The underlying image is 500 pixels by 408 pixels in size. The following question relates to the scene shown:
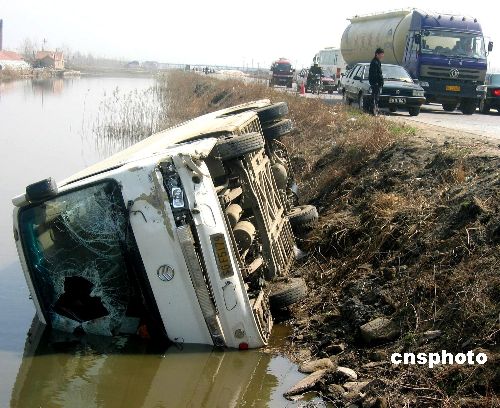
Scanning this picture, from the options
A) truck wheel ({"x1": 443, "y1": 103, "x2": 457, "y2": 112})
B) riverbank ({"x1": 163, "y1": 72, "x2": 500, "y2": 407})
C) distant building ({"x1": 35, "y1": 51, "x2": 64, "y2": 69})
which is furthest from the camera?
distant building ({"x1": 35, "y1": 51, "x2": 64, "y2": 69})

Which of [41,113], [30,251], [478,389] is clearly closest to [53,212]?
[30,251]

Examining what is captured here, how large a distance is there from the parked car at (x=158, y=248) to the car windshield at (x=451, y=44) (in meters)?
17.3

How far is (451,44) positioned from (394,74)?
155 inches

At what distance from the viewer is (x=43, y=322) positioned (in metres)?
6.21

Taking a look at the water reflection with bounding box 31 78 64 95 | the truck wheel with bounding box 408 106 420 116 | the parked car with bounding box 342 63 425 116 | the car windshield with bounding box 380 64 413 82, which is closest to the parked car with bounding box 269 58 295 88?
the water reflection with bounding box 31 78 64 95

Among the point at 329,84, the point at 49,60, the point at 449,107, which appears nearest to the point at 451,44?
the point at 449,107

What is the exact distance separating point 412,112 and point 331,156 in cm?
763

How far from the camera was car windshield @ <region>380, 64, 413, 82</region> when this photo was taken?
766 inches

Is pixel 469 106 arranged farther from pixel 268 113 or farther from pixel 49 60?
pixel 49 60

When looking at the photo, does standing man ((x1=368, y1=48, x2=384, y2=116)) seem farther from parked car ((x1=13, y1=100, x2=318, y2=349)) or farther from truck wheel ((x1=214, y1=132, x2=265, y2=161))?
truck wheel ((x1=214, y1=132, x2=265, y2=161))

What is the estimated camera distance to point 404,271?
6.43 m

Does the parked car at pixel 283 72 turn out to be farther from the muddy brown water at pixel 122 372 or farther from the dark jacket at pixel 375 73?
the muddy brown water at pixel 122 372

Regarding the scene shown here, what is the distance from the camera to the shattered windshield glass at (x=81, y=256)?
5.80 m

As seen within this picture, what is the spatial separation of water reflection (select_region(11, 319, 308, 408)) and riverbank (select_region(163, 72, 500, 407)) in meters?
0.43
